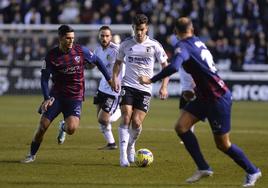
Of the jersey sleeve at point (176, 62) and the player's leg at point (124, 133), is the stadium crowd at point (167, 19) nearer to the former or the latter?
the player's leg at point (124, 133)

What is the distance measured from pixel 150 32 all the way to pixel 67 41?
63.6 feet

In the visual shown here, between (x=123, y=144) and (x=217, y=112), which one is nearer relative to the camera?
(x=217, y=112)

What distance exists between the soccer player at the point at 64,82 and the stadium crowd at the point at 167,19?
18.5 metres

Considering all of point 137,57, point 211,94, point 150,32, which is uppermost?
point 137,57

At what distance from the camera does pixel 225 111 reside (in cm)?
1066

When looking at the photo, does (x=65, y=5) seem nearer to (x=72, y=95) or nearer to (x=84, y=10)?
(x=84, y=10)

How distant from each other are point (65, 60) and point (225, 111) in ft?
11.6

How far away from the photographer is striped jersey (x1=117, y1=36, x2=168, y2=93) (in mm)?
13180

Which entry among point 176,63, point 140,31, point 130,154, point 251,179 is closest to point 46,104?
point 130,154

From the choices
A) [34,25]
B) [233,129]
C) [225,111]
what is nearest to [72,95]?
[225,111]

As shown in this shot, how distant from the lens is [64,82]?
43.4 ft

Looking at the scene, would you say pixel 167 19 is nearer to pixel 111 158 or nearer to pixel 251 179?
pixel 111 158

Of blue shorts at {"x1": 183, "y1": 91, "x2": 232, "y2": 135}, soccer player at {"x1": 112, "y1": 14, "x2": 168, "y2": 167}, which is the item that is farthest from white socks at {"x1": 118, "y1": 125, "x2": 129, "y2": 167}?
blue shorts at {"x1": 183, "y1": 91, "x2": 232, "y2": 135}

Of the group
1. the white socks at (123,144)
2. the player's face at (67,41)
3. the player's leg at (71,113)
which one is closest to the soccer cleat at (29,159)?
the player's leg at (71,113)
